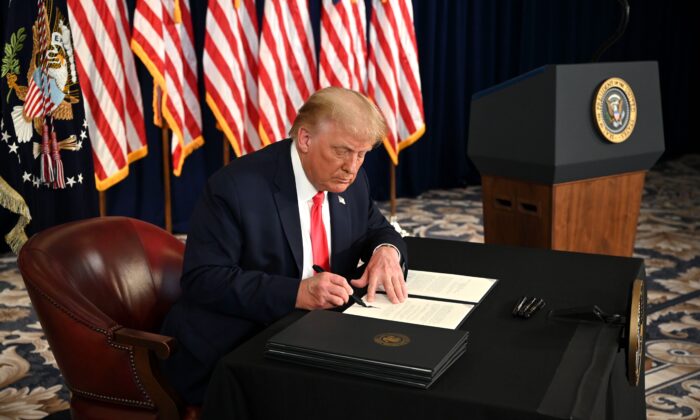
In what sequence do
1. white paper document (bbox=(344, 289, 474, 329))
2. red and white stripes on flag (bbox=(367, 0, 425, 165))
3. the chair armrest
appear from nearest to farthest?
white paper document (bbox=(344, 289, 474, 329)) → the chair armrest → red and white stripes on flag (bbox=(367, 0, 425, 165))

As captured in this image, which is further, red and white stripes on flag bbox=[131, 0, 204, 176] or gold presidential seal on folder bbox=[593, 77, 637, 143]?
red and white stripes on flag bbox=[131, 0, 204, 176]

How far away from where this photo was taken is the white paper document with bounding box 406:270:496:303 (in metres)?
1.92

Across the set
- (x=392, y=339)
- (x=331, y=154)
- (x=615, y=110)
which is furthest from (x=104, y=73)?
(x=392, y=339)

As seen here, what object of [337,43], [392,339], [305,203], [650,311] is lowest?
[650,311]

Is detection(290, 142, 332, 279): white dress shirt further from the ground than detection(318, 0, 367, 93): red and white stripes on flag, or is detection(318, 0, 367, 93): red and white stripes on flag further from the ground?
detection(318, 0, 367, 93): red and white stripes on flag

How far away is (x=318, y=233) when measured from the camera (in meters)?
2.17

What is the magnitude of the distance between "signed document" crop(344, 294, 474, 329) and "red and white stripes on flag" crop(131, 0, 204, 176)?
3.70 metres

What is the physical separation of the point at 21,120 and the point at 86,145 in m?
0.41

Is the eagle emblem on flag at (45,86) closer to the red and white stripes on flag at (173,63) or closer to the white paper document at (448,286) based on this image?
the red and white stripes on flag at (173,63)

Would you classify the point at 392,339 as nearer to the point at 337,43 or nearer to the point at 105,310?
the point at 105,310

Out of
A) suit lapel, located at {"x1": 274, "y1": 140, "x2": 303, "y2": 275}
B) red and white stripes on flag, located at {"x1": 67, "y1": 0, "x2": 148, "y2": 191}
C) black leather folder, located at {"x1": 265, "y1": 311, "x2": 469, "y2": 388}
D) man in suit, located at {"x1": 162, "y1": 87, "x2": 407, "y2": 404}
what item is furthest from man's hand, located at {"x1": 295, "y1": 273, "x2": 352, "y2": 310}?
red and white stripes on flag, located at {"x1": 67, "y1": 0, "x2": 148, "y2": 191}

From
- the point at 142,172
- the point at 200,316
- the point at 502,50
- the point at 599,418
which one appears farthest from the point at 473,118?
the point at 502,50

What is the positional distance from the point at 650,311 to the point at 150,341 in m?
3.20

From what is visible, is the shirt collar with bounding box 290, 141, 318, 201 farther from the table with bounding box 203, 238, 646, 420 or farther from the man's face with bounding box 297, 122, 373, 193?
the table with bounding box 203, 238, 646, 420
